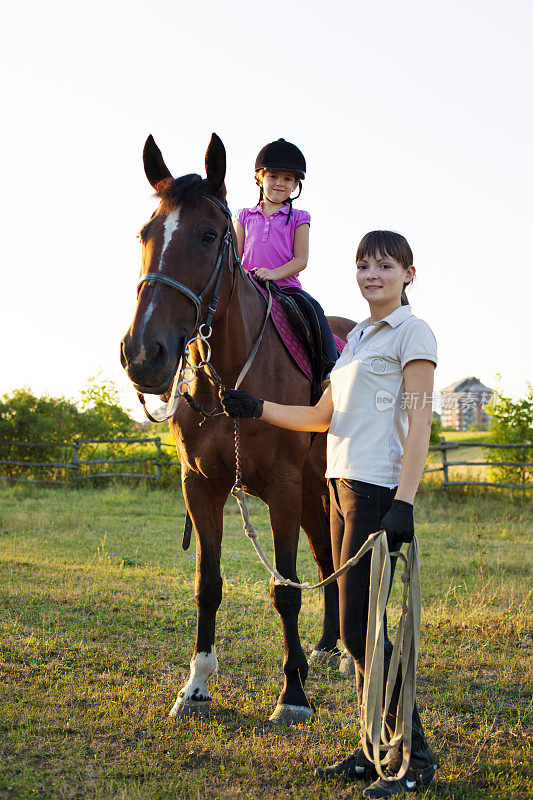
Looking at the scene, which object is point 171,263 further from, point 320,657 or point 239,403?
point 320,657

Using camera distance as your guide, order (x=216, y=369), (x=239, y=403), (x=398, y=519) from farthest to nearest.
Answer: (x=216, y=369) < (x=239, y=403) < (x=398, y=519)

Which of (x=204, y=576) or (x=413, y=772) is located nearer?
(x=413, y=772)

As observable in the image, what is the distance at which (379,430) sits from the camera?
8.38ft

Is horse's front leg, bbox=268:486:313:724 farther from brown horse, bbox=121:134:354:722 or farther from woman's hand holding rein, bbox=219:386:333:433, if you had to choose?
woman's hand holding rein, bbox=219:386:333:433

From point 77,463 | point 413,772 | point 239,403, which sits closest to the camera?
point 413,772

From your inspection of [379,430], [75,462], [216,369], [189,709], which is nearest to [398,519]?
[379,430]

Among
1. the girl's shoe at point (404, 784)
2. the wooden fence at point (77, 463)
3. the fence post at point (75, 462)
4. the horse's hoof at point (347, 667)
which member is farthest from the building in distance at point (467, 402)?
the fence post at point (75, 462)

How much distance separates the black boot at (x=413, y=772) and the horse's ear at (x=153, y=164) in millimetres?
2751

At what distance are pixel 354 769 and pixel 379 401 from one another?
1.59 metres

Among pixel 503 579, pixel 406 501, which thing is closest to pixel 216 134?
pixel 406 501

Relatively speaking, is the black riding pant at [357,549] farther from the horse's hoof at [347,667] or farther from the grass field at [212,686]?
the horse's hoof at [347,667]

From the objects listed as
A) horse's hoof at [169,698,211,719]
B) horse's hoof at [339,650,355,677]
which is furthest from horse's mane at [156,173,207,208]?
horse's hoof at [339,650,355,677]

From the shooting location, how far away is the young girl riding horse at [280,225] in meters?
4.20

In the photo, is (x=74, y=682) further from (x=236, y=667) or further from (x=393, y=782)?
(x=393, y=782)
